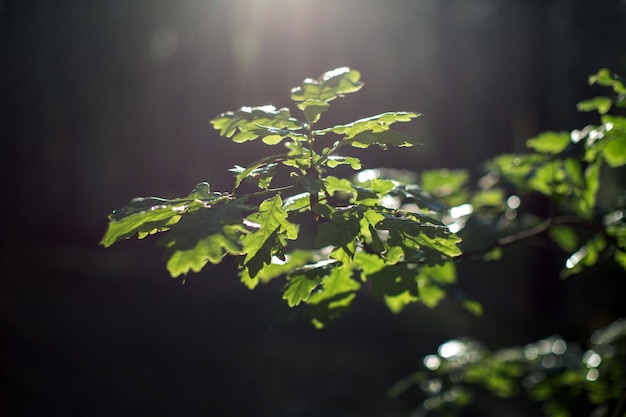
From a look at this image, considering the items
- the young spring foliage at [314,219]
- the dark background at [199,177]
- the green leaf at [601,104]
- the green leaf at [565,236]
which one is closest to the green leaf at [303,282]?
the young spring foliage at [314,219]

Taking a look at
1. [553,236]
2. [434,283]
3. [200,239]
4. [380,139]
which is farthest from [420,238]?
[553,236]

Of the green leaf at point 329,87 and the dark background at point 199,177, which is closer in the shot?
the green leaf at point 329,87

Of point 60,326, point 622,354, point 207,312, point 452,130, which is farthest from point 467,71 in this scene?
point 622,354

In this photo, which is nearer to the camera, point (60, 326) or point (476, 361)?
point (476, 361)

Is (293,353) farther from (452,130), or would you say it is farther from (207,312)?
(452,130)

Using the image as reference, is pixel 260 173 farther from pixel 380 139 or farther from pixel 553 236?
pixel 553 236

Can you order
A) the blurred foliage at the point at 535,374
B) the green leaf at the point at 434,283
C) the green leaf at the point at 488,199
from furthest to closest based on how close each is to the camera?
the green leaf at the point at 488,199 < the blurred foliage at the point at 535,374 < the green leaf at the point at 434,283

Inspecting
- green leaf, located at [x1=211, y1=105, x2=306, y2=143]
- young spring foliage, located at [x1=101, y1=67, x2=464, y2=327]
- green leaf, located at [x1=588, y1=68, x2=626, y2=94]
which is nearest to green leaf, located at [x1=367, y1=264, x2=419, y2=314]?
young spring foliage, located at [x1=101, y1=67, x2=464, y2=327]

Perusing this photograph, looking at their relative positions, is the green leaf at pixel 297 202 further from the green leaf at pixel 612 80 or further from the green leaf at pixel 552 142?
the green leaf at pixel 552 142

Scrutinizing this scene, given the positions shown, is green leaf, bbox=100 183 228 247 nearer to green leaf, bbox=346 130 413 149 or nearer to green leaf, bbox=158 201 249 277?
green leaf, bbox=158 201 249 277
